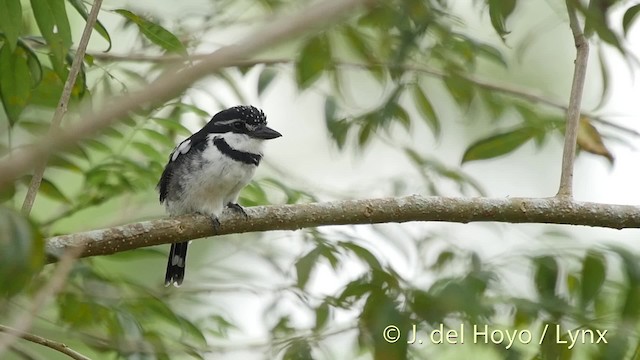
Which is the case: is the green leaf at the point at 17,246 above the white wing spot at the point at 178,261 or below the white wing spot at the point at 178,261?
below

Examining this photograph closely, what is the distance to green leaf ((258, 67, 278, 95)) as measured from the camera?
11.6 ft

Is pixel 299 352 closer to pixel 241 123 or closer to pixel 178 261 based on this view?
pixel 178 261

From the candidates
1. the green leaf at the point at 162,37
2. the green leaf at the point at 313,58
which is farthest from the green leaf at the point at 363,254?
the green leaf at the point at 162,37

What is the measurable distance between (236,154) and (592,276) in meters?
1.53

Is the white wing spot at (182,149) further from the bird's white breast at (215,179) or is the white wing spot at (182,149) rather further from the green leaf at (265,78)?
the green leaf at (265,78)

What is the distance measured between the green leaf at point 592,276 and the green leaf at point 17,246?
1.70 meters

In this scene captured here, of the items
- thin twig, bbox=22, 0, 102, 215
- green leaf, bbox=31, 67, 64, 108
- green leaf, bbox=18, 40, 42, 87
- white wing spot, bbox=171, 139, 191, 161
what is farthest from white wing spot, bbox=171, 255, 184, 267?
thin twig, bbox=22, 0, 102, 215

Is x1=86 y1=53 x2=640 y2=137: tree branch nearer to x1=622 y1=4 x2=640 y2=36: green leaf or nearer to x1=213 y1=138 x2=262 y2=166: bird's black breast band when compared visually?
x1=213 y1=138 x2=262 y2=166: bird's black breast band

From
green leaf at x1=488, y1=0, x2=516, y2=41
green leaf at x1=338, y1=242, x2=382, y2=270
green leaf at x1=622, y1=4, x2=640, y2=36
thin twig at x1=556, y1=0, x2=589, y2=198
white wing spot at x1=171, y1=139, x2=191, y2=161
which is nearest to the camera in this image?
green leaf at x1=488, y1=0, x2=516, y2=41

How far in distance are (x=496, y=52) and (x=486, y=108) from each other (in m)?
0.35

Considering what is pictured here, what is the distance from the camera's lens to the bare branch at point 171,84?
852 millimetres

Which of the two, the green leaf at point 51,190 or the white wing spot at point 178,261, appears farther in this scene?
the white wing spot at point 178,261

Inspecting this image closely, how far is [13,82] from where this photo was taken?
2652 millimetres

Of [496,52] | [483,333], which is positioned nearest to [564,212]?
[483,333]
